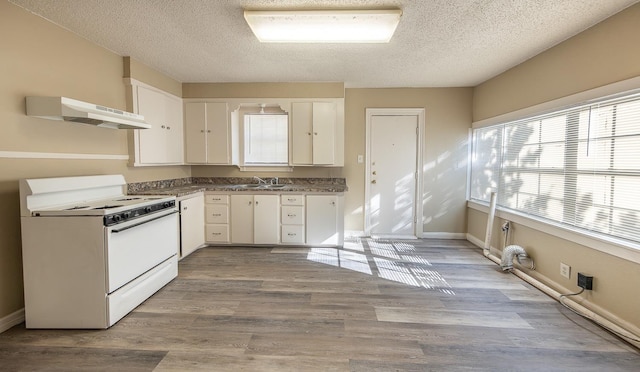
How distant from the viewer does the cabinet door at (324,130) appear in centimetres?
441

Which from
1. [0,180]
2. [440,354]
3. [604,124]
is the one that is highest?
[604,124]

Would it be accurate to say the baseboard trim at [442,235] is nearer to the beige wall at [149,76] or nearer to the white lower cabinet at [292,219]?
the white lower cabinet at [292,219]

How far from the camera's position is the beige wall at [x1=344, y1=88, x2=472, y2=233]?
468cm

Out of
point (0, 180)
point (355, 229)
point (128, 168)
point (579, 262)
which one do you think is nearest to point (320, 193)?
point (355, 229)

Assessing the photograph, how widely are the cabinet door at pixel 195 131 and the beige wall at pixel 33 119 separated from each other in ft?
4.79

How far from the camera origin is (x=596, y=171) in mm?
2488

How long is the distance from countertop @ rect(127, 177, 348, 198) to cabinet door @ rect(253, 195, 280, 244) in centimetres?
13

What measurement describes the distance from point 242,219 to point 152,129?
1.64 meters

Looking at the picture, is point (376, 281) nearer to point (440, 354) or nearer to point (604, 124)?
point (440, 354)

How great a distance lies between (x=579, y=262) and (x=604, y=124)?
120 centimetres

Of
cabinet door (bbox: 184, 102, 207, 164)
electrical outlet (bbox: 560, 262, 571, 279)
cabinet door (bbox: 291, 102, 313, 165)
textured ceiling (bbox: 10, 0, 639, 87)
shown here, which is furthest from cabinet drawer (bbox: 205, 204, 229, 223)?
electrical outlet (bbox: 560, 262, 571, 279)

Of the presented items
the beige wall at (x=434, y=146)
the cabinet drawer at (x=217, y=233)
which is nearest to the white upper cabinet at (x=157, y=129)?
the cabinet drawer at (x=217, y=233)

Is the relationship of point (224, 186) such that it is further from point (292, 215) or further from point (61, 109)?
point (61, 109)

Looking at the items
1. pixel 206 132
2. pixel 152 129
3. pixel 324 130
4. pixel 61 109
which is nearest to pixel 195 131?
pixel 206 132
